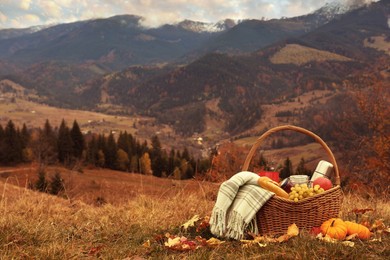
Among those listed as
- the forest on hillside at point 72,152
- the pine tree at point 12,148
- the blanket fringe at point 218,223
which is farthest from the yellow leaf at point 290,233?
the pine tree at point 12,148

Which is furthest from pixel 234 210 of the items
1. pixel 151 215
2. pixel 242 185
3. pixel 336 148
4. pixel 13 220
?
pixel 336 148

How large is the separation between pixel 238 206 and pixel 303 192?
3.15 feet

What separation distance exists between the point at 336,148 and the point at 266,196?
136 m

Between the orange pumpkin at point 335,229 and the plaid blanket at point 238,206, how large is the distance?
0.80 m

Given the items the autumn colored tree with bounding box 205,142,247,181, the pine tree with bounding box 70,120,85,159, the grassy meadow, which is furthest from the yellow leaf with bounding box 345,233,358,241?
the pine tree with bounding box 70,120,85,159

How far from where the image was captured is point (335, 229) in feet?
16.5

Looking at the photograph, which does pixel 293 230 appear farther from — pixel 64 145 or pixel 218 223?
pixel 64 145

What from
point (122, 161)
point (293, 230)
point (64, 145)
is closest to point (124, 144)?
point (122, 161)

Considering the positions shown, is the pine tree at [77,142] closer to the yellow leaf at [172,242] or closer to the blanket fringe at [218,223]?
the blanket fringe at [218,223]

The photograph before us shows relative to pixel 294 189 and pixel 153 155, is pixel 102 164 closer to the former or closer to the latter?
pixel 153 155

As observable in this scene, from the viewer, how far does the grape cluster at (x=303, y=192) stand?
5.58 meters

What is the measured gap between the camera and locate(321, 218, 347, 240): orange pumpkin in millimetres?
4957

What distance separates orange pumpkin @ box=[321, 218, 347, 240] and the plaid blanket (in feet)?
2.64

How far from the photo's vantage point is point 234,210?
5.47m
